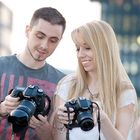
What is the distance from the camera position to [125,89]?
171 inches

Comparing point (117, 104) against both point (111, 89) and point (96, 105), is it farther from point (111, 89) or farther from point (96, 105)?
point (96, 105)

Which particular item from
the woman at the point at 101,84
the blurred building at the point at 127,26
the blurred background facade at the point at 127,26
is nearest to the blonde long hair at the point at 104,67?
the woman at the point at 101,84

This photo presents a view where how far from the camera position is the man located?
4.68 meters

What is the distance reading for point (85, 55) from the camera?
4.29 metres

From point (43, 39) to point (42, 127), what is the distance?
874mm

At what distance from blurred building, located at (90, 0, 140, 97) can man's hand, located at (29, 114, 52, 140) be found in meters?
53.8

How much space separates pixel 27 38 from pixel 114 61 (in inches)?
35.9

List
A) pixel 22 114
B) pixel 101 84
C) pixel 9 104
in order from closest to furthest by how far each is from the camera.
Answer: pixel 22 114 → pixel 9 104 → pixel 101 84

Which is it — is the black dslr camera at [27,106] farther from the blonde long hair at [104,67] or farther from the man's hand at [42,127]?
the blonde long hair at [104,67]

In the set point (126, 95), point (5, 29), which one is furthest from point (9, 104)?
point (5, 29)

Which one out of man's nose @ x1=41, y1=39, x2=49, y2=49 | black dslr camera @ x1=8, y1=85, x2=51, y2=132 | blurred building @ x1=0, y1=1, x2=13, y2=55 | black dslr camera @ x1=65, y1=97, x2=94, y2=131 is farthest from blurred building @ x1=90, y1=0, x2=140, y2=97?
black dslr camera @ x1=65, y1=97, x2=94, y2=131

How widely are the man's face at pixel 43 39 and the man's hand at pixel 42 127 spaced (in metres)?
0.70

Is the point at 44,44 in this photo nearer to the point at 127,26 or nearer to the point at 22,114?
the point at 22,114

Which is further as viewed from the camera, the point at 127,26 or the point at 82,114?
the point at 127,26
